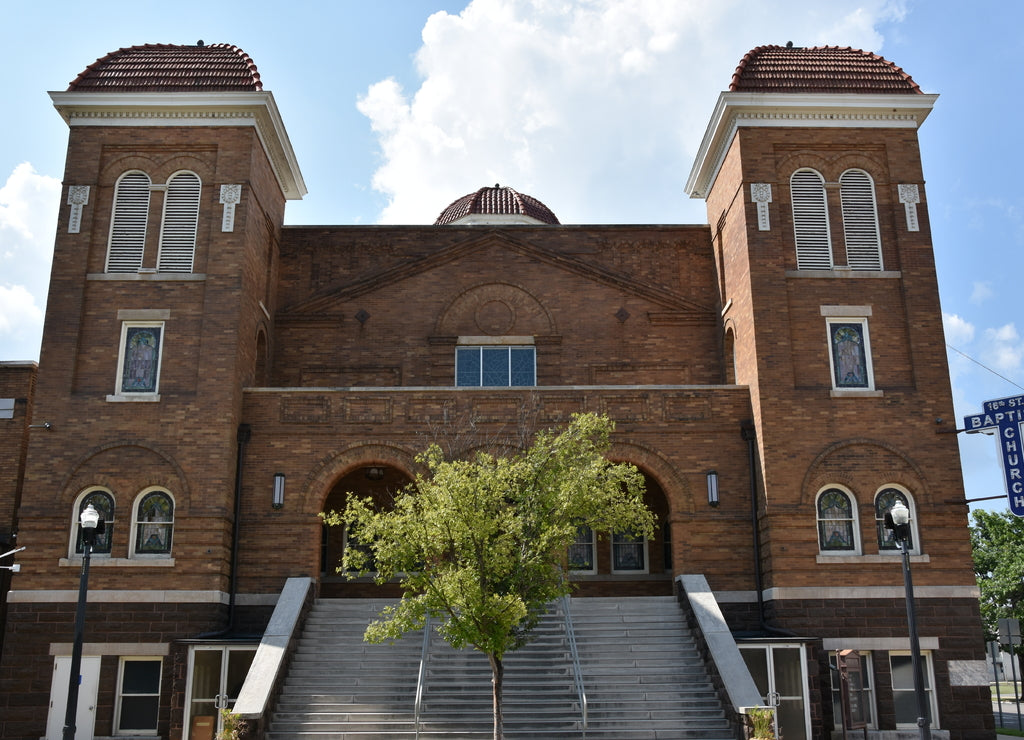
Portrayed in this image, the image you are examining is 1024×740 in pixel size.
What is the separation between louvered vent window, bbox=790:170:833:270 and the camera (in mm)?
22391

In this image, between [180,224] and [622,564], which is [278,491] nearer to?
[180,224]

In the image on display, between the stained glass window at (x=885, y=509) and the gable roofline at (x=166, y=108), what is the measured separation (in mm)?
15865

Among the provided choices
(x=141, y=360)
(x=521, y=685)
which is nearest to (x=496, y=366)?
(x=141, y=360)

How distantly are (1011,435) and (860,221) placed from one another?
5.76m

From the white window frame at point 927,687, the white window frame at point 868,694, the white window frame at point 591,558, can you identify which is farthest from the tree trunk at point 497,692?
the white window frame at point 927,687

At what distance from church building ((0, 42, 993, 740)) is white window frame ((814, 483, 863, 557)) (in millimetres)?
62

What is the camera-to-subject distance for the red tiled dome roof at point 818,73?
75.9 ft

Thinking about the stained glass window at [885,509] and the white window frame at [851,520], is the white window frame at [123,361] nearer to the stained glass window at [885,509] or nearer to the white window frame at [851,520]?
the white window frame at [851,520]

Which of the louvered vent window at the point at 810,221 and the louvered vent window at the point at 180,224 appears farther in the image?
the louvered vent window at the point at 810,221

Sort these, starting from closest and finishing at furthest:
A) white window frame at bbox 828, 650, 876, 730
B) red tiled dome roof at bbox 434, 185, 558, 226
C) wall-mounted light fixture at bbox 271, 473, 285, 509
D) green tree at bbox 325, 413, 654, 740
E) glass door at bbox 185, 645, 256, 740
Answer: green tree at bbox 325, 413, 654, 740 < glass door at bbox 185, 645, 256, 740 < white window frame at bbox 828, 650, 876, 730 < wall-mounted light fixture at bbox 271, 473, 285, 509 < red tiled dome roof at bbox 434, 185, 558, 226

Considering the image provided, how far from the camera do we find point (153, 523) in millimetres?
20391

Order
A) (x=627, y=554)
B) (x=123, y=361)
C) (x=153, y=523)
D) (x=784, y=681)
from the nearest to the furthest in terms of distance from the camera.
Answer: (x=784, y=681) < (x=153, y=523) < (x=123, y=361) < (x=627, y=554)

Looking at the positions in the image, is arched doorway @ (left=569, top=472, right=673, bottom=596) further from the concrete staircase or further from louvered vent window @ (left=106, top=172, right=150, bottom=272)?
louvered vent window @ (left=106, top=172, right=150, bottom=272)

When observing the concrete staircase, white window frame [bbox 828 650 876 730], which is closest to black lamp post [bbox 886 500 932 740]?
the concrete staircase
